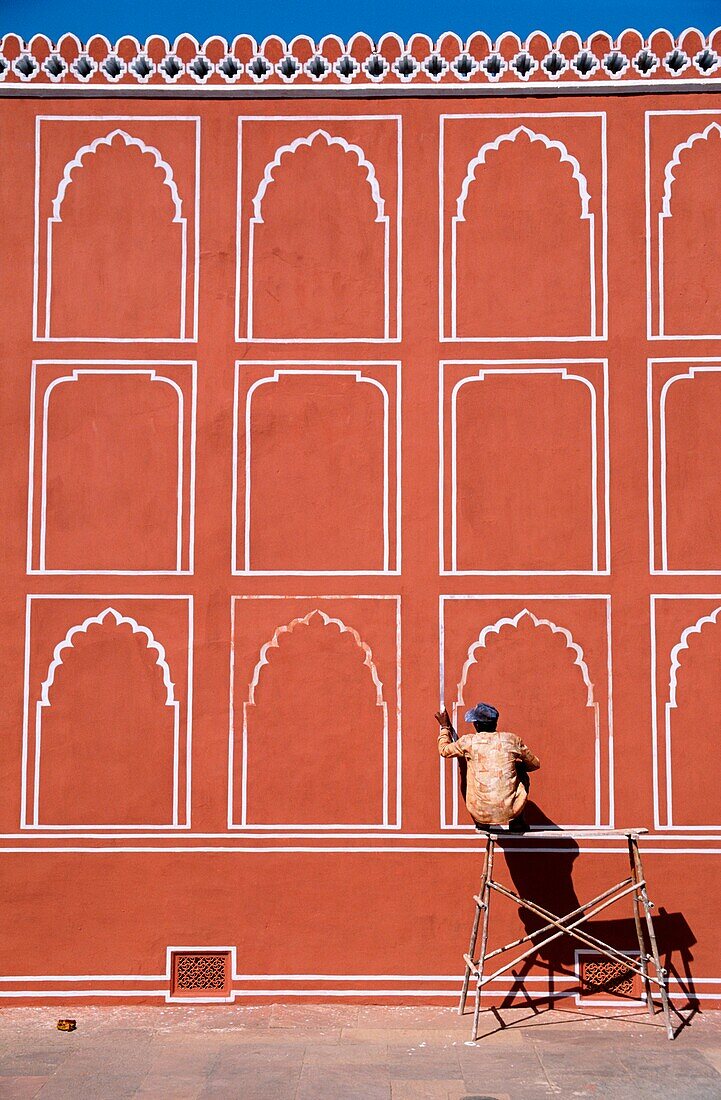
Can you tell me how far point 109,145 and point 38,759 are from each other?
142 inches

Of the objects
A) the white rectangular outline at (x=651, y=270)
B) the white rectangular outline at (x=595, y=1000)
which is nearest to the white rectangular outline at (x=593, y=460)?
the white rectangular outline at (x=651, y=270)

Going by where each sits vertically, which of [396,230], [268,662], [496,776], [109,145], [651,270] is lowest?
[496,776]

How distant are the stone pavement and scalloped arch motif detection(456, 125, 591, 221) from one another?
4.52 meters

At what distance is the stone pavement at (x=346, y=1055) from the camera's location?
18.3 ft

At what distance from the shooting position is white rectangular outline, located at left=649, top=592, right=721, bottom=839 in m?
6.84

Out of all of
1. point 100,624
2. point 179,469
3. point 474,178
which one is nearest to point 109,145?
point 179,469

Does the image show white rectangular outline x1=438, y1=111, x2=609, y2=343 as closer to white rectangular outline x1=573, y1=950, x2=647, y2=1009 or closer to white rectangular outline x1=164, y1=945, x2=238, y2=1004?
white rectangular outline x1=573, y1=950, x2=647, y2=1009

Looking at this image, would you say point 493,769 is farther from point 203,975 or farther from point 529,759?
point 203,975

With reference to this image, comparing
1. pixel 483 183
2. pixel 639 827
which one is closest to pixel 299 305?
pixel 483 183

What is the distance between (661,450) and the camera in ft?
23.1

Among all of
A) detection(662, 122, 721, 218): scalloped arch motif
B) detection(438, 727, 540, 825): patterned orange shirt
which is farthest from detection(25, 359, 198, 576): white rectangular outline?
detection(662, 122, 721, 218): scalloped arch motif

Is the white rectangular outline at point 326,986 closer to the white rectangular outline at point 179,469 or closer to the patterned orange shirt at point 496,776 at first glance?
the patterned orange shirt at point 496,776

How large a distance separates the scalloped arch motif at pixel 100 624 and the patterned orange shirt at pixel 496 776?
1.76 meters

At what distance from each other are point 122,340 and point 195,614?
1656 millimetres
